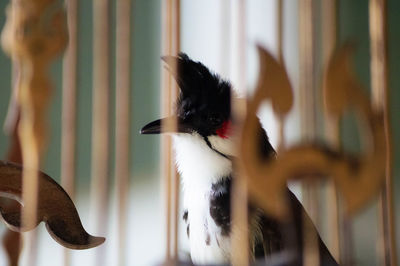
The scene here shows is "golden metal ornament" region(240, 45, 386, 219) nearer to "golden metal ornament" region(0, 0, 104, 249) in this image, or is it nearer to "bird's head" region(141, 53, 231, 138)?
"golden metal ornament" region(0, 0, 104, 249)

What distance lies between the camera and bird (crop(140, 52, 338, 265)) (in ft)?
3.27

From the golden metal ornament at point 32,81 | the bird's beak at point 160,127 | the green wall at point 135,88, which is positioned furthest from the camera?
the green wall at point 135,88

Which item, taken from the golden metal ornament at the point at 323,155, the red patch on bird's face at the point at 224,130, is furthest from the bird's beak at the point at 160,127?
the golden metal ornament at the point at 323,155

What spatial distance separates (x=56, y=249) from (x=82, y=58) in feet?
1.79

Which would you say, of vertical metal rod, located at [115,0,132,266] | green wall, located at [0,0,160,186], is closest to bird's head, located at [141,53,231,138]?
vertical metal rod, located at [115,0,132,266]

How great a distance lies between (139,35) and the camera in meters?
1.77

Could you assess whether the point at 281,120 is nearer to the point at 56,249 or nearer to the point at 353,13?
the point at 353,13

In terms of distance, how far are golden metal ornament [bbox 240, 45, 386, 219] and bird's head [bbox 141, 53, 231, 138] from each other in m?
0.37

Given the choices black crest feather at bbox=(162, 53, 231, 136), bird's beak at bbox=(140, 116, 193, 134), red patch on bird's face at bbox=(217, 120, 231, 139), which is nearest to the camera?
bird's beak at bbox=(140, 116, 193, 134)

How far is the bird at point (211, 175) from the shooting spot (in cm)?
100

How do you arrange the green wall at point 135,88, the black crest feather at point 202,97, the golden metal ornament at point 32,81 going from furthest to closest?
the green wall at point 135,88
the black crest feather at point 202,97
the golden metal ornament at point 32,81

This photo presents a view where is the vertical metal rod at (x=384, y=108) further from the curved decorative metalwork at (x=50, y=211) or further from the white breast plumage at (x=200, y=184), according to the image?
the white breast plumage at (x=200, y=184)

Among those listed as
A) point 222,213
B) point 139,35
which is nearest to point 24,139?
point 222,213

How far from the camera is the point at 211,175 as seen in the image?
1.08 m
